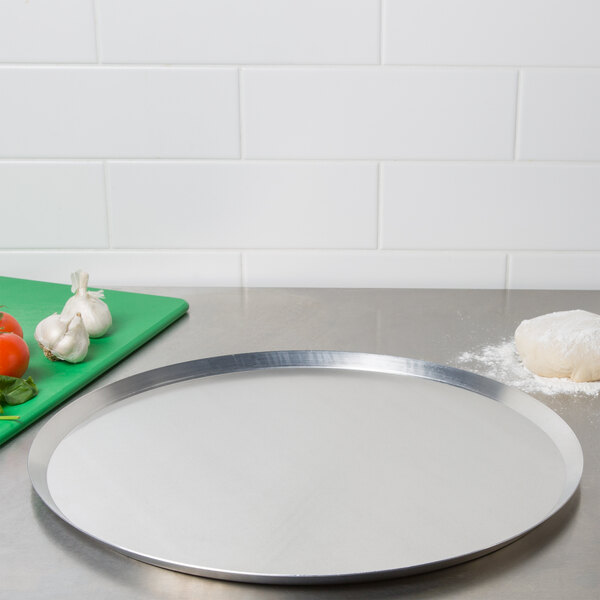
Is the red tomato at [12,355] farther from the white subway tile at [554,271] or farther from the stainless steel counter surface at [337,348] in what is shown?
the white subway tile at [554,271]

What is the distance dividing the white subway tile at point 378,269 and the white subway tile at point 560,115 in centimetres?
17

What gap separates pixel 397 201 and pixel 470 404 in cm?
43

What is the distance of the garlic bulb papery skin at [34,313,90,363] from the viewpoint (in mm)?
851

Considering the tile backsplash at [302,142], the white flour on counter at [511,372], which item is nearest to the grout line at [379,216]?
the tile backsplash at [302,142]

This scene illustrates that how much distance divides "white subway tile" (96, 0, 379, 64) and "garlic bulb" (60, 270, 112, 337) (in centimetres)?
35

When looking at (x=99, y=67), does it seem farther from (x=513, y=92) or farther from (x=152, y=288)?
(x=513, y=92)

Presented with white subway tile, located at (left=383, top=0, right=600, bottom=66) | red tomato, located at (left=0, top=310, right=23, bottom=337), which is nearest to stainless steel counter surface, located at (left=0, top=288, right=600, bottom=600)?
red tomato, located at (left=0, top=310, right=23, bottom=337)

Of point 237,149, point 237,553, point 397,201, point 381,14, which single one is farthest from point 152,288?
point 237,553

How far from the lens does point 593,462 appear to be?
2.23ft

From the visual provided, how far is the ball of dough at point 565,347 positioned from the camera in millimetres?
814

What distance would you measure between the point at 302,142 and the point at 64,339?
460 millimetres

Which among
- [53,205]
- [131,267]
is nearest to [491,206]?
[131,267]

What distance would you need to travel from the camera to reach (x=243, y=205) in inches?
45.3

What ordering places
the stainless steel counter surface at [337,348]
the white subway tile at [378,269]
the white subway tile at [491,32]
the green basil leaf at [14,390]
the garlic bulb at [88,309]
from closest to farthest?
the stainless steel counter surface at [337,348] < the green basil leaf at [14,390] < the garlic bulb at [88,309] < the white subway tile at [491,32] < the white subway tile at [378,269]
